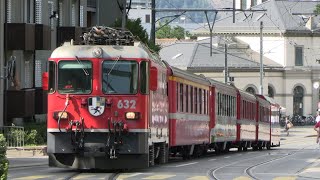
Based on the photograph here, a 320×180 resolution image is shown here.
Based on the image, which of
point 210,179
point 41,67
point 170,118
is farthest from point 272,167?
point 41,67

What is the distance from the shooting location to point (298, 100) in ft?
419

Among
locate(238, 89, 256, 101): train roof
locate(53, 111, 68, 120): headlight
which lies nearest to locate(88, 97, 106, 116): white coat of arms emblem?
locate(53, 111, 68, 120): headlight

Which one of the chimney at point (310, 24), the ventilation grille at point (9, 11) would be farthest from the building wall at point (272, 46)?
the ventilation grille at point (9, 11)

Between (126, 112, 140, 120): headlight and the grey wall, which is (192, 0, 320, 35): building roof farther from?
(126, 112, 140, 120): headlight

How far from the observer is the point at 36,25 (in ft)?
148

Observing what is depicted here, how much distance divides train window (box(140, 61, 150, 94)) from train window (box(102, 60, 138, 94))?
133 mm

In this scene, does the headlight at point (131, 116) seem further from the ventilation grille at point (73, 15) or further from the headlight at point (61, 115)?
the ventilation grille at point (73, 15)

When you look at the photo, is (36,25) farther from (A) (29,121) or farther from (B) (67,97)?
(B) (67,97)

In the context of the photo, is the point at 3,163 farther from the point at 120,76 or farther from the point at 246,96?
the point at 246,96

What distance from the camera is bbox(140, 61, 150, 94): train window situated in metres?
25.3

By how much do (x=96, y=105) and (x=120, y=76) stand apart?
1.00 meters

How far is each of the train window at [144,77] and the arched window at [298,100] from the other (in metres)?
102

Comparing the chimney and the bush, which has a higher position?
the chimney

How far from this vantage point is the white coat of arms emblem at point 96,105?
2494cm
